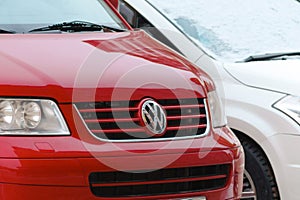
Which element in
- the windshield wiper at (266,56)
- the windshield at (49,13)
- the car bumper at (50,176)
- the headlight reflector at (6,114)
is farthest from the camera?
the windshield wiper at (266,56)

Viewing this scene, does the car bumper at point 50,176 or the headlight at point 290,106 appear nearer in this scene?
the car bumper at point 50,176

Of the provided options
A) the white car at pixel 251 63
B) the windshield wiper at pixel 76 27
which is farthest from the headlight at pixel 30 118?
the white car at pixel 251 63

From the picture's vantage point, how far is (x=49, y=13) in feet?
14.4

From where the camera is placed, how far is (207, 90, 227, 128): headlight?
3.68 meters

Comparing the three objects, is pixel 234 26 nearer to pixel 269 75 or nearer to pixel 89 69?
pixel 269 75

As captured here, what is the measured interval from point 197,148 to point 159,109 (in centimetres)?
28

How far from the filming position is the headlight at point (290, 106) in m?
4.46

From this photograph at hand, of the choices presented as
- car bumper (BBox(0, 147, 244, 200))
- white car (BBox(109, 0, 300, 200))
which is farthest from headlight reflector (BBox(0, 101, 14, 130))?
white car (BBox(109, 0, 300, 200))

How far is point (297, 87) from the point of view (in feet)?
15.0

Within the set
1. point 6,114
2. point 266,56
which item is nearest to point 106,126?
point 6,114

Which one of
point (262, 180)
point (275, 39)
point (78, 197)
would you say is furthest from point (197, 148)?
point (275, 39)

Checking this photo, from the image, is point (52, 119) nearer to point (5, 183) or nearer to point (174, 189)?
point (5, 183)

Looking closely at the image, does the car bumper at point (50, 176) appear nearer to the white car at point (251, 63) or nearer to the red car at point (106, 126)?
the red car at point (106, 126)

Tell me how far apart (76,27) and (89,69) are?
1.07m
